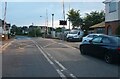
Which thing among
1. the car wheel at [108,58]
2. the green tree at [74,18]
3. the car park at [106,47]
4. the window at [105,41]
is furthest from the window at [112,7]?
the green tree at [74,18]

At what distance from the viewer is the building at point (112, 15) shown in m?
Answer: 33.8

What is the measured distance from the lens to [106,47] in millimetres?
16016

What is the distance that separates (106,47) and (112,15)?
20.1 metres

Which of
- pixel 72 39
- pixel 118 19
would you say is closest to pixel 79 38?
pixel 72 39

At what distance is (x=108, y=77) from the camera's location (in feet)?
37.1

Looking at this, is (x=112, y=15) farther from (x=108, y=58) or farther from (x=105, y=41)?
(x=108, y=58)

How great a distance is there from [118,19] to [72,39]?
14.4 meters

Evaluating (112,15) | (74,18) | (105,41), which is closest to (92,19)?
(74,18)

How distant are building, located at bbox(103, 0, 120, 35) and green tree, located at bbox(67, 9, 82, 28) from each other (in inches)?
1424

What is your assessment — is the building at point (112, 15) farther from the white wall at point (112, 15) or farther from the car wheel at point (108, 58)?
the car wheel at point (108, 58)

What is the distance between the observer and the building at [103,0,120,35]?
33.8 m

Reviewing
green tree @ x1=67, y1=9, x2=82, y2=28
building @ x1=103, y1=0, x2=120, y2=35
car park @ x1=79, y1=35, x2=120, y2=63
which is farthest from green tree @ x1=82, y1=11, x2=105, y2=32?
car park @ x1=79, y1=35, x2=120, y2=63

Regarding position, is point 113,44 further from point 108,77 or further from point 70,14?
point 70,14

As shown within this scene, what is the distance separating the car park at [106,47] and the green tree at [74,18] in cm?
5582
